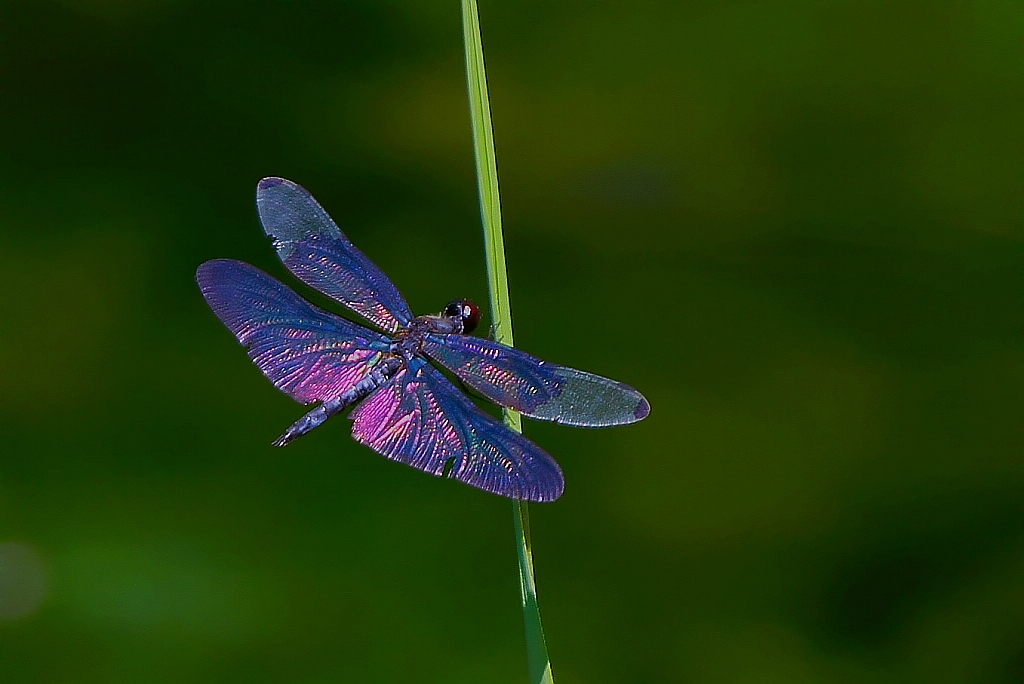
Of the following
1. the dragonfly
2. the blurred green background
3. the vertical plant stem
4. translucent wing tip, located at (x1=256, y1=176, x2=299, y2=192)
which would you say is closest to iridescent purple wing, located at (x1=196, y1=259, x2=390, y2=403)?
the dragonfly

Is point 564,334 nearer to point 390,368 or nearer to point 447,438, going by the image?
point 390,368

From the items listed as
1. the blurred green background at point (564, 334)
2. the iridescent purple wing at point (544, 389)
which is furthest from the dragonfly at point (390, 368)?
the blurred green background at point (564, 334)

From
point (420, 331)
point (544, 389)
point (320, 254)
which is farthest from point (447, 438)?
point (320, 254)

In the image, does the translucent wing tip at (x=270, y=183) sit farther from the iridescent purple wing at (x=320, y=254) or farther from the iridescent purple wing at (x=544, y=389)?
the iridescent purple wing at (x=544, y=389)

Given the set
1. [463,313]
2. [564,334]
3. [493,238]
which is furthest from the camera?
[564,334]

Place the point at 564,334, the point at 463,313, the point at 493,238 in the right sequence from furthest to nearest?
the point at 564,334
the point at 463,313
the point at 493,238

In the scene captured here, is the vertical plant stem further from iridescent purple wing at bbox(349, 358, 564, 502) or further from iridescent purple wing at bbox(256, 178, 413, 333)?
iridescent purple wing at bbox(256, 178, 413, 333)
